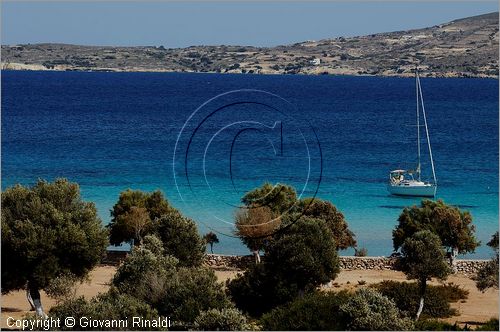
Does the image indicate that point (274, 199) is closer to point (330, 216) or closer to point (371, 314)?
point (330, 216)

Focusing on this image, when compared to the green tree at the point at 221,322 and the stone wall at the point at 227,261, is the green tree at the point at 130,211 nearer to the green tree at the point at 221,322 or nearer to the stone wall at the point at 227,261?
the stone wall at the point at 227,261

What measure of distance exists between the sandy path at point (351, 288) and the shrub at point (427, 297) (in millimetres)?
347

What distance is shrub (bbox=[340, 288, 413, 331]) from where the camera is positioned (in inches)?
703

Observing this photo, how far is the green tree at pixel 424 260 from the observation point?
23688 millimetres

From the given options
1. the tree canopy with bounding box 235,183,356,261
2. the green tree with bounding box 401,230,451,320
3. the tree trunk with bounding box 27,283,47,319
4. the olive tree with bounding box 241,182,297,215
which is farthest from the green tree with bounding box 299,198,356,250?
the tree trunk with bounding box 27,283,47,319

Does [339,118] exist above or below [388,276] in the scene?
above

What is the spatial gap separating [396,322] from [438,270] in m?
6.05

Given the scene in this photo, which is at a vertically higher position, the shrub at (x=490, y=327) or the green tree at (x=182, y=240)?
the green tree at (x=182, y=240)

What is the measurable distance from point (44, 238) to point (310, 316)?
7.34 meters

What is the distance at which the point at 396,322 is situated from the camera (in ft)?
58.9

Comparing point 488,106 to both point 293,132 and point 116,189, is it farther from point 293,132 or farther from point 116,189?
point 116,189

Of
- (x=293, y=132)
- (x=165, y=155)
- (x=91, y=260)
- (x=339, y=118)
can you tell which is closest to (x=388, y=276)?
(x=91, y=260)

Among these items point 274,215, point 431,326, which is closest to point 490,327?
point 431,326

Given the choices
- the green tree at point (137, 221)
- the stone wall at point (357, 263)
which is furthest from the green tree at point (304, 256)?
the green tree at point (137, 221)
